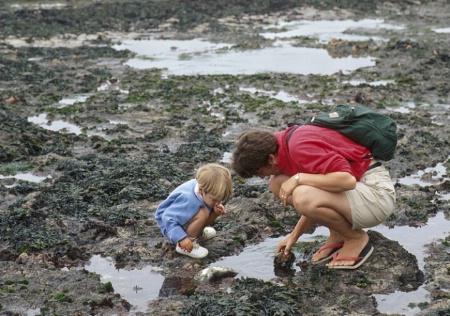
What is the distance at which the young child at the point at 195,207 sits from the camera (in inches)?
221

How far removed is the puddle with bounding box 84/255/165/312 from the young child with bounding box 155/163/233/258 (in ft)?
1.12

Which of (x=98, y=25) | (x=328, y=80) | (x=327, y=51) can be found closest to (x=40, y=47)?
(x=98, y=25)

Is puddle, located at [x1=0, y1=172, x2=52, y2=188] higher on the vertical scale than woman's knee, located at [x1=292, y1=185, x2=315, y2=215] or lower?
lower

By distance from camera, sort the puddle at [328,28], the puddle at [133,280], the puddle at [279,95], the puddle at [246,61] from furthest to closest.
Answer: the puddle at [328,28] < the puddle at [246,61] < the puddle at [279,95] < the puddle at [133,280]

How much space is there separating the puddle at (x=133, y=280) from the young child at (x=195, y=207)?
1.12 ft

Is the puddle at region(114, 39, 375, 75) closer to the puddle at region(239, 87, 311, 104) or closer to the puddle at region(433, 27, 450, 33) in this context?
the puddle at region(239, 87, 311, 104)

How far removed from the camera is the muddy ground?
517 cm

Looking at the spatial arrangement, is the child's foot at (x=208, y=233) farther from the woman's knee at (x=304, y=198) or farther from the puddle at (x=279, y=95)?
the puddle at (x=279, y=95)

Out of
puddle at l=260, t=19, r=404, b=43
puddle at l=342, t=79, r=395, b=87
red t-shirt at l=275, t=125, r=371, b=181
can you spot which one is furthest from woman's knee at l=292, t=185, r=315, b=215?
puddle at l=260, t=19, r=404, b=43

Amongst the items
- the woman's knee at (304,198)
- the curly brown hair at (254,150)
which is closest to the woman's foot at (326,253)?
the woman's knee at (304,198)

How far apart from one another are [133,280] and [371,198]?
195 cm

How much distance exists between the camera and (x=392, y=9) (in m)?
26.8

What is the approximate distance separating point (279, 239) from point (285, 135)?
141 cm

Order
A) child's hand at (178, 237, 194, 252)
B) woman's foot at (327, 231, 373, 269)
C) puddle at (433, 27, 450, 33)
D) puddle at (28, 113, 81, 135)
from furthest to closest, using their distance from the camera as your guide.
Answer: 1. puddle at (433, 27, 450, 33)
2. puddle at (28, 113, 81, 135)
3. child's hand at (178, 237, 194, 252)
4. woman's foot at (327, 231, 373, 269)
